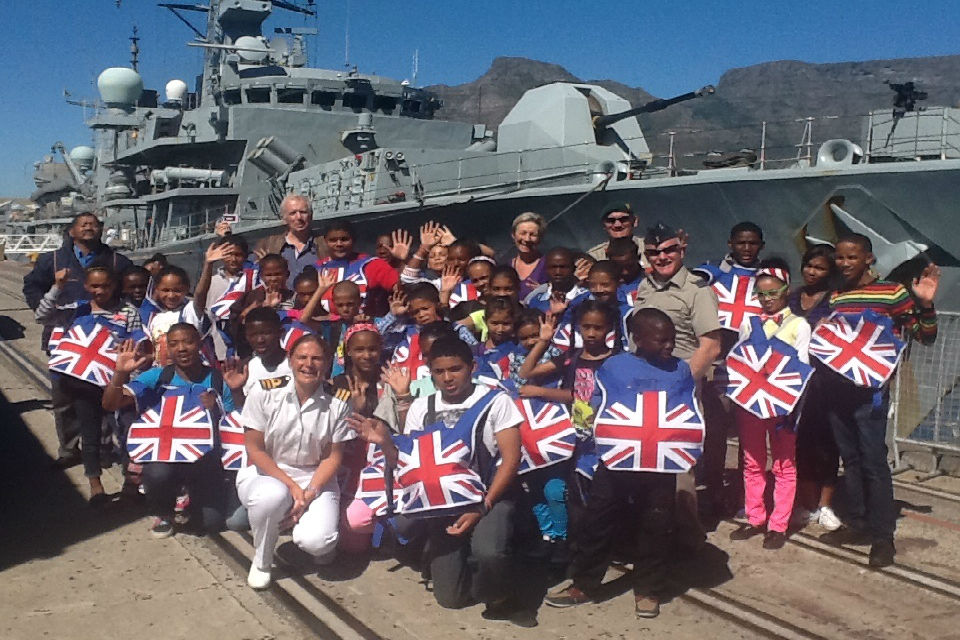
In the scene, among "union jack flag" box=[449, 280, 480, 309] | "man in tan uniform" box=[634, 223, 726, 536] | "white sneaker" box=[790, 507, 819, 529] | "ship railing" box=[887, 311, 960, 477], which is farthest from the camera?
"ship railing" box=[887, 311, 960, 477]

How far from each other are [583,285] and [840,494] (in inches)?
77.6

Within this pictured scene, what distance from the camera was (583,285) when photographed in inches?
203

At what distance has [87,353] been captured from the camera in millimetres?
5355

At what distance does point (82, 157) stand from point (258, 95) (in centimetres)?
3141

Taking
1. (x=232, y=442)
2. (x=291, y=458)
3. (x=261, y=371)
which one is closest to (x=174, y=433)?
(x=232, y=442)

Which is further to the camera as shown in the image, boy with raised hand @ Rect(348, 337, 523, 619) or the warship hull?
the warship hull

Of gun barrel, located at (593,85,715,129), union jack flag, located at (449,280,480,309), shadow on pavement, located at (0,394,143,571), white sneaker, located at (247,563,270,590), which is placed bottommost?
shadow on pavement, located at (0,394,143,571)

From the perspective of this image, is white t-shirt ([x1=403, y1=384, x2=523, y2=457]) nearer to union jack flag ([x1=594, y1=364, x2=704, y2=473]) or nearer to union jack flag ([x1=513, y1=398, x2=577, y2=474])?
union jack flag ([x1=513, y1=398, x2=577, y2=474])

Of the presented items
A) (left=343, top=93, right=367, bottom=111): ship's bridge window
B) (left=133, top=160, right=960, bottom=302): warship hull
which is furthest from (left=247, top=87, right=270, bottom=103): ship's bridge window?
(left=133, top=160, right=960, bottom=302): warship hull

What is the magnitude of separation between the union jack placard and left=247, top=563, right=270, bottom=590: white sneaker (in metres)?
1.60

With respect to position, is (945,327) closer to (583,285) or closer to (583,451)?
(583,285)

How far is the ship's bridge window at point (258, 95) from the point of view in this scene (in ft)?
62.8

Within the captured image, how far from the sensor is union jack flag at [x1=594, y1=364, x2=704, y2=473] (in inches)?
143

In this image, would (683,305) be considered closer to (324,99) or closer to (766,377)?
(766,377)
